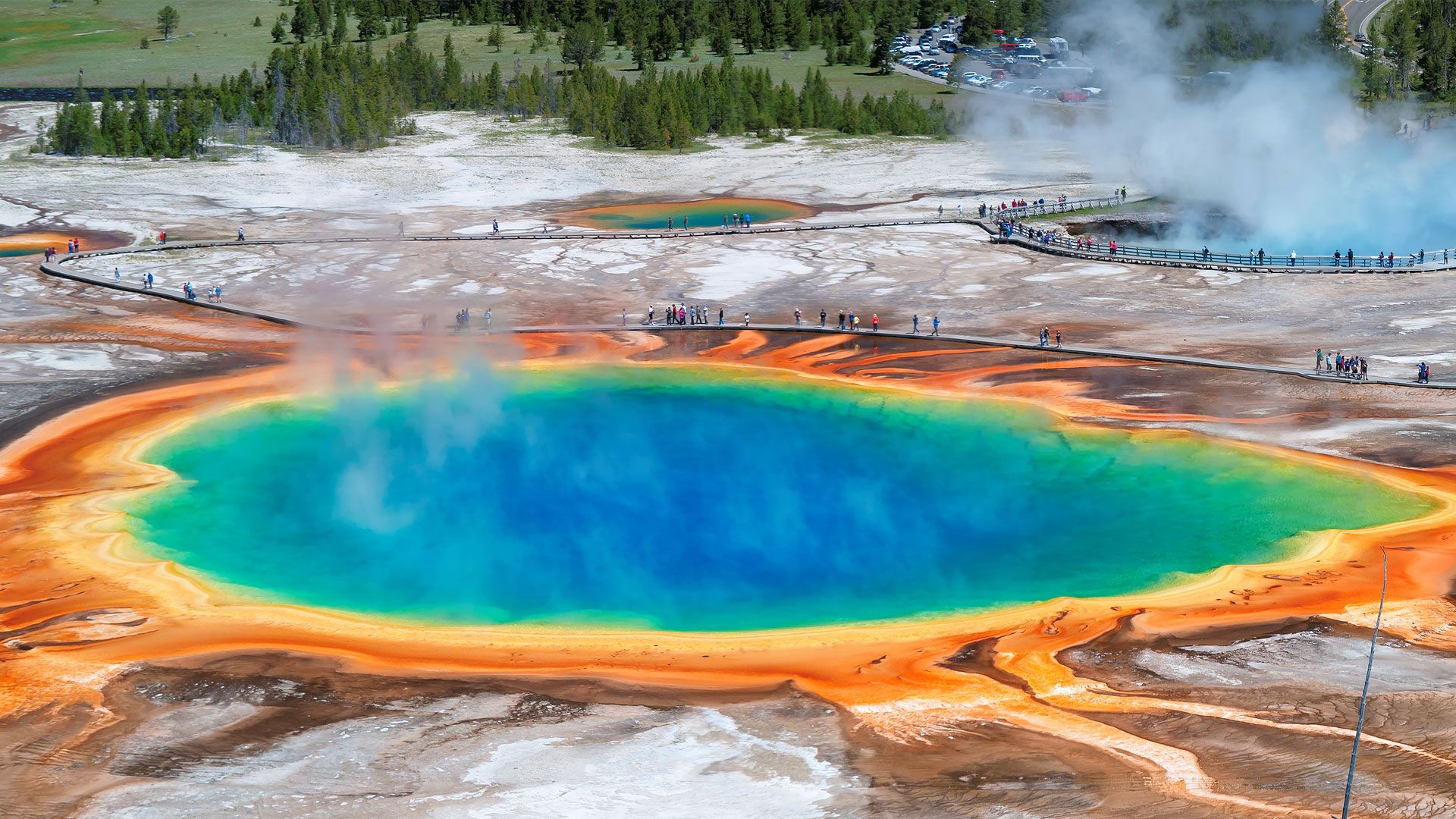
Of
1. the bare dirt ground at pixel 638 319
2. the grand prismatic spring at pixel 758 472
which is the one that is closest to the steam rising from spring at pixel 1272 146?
the grand prismatic spring at pixel 758 472

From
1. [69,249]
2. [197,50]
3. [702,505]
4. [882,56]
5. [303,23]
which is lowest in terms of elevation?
[702,505]

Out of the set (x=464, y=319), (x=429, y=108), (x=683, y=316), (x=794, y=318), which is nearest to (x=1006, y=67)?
(x=429, y=108)

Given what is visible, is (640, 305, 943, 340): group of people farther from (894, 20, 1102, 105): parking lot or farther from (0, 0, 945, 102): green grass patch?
(0, 0, 945, 102): green grass patch

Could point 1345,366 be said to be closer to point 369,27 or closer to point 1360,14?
point 1360,14

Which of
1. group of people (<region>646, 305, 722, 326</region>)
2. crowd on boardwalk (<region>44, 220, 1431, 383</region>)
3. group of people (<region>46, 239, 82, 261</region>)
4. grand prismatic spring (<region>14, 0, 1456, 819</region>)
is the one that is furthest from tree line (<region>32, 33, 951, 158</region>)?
group of people (<region>646, 305, 722, 326</region>)

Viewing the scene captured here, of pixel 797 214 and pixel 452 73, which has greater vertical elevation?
pixel 452 73

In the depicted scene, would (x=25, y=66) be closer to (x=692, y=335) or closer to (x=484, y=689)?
(x=692, y=335)

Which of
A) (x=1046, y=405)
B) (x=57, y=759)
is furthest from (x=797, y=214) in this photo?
(x=57, y=759)
